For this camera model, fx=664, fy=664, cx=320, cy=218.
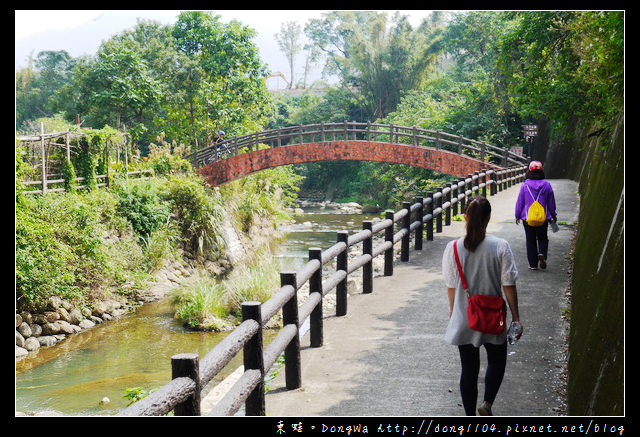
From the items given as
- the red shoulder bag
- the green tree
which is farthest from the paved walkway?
the green tree

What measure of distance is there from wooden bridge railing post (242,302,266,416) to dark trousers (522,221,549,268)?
487 cm

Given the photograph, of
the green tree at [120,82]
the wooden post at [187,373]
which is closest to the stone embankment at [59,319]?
the wooden post at [187,373]

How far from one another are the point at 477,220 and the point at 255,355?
169 cm

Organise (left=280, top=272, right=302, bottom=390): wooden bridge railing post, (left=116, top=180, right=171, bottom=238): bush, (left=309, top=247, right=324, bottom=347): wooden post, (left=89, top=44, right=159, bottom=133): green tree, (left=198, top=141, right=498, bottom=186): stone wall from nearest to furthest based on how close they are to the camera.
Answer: (left=280, top=272, right=302, bottom=390): wooden bridge railing post < (left=309, top=247, right=324, bottom=347): wooden post < (left=116, top=180, right=171, bottom=238): bush < (left=198, top=141, right=498, bottom=186): stone wall < (left=89, top=44, right=159, bottom=133): green tree

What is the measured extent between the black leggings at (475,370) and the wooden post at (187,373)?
5.72ft

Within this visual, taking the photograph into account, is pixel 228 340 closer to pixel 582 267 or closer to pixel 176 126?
pixel 582 267

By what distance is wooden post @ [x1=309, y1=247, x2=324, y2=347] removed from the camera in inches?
240

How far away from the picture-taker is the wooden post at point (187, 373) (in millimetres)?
3262

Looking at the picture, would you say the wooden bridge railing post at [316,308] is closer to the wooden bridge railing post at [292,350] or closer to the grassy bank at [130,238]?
the wooden bridge railing post at [292,350]

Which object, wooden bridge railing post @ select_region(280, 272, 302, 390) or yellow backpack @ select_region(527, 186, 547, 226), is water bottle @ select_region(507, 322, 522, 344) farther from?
yellow backpack @ select_region(527, 186, 547, 226)

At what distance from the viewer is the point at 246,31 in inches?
1232

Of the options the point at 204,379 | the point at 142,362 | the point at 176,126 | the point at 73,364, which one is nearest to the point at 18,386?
the point at 73,364

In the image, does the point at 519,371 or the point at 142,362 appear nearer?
the point at 519,371
